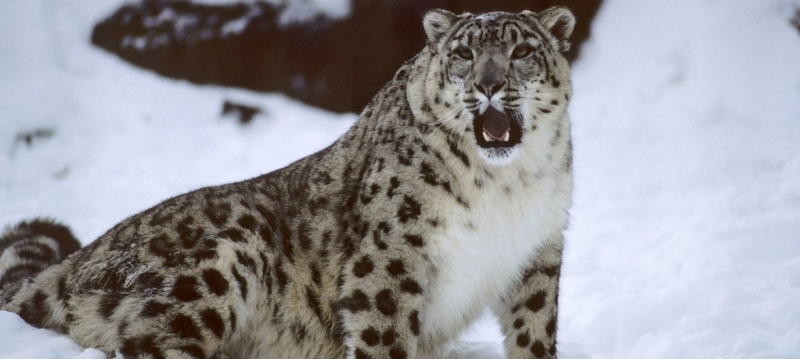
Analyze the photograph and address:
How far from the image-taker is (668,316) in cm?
553

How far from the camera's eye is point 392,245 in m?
3.86

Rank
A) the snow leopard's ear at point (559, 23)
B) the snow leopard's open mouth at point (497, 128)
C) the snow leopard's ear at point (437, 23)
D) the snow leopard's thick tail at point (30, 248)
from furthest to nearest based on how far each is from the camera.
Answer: the snow leopard's thick tail at point (30, 248)
the snow leopard's ear at point (437, 23)
the snow leopard's ear at point (559, 23)
the snow leopard's open mouth at point (497, 128)

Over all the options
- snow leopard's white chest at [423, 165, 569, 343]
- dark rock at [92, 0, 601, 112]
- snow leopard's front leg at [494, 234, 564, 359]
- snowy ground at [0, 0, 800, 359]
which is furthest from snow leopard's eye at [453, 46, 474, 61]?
dark rock at [92, 0, 601, 112]

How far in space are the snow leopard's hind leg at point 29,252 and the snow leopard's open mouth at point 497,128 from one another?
97.1 inches

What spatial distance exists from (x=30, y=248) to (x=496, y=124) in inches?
118

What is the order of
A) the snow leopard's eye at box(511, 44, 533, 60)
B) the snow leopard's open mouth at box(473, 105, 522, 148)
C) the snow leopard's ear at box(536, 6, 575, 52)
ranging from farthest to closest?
the snow leopard's ear at box(536, 6, 575, 52), the snow leopard's eye at box(511, 44, 533, 60), the snow leopard's open mouth at box(473, 105, 522, 148)

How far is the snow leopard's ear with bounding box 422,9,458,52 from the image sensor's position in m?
4.30

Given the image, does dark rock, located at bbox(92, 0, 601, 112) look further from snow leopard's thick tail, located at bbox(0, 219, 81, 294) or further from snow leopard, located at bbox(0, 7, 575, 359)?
snow leopard, located at bbox(0, 7, 575, 359)

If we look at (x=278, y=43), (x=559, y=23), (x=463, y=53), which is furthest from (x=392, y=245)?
(x=278, y=43)

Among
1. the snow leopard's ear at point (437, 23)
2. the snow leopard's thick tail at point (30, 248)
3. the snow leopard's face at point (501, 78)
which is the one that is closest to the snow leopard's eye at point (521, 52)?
the snow leopard's face at point (501, 78)

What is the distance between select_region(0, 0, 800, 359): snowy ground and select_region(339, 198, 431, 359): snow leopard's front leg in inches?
42.2

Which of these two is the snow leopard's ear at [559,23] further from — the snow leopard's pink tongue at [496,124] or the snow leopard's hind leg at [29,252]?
the snow leopard's hind leg at [29,252]

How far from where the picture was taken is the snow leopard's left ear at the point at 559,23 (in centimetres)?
419

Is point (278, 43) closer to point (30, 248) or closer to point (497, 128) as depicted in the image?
point (30, 248)
